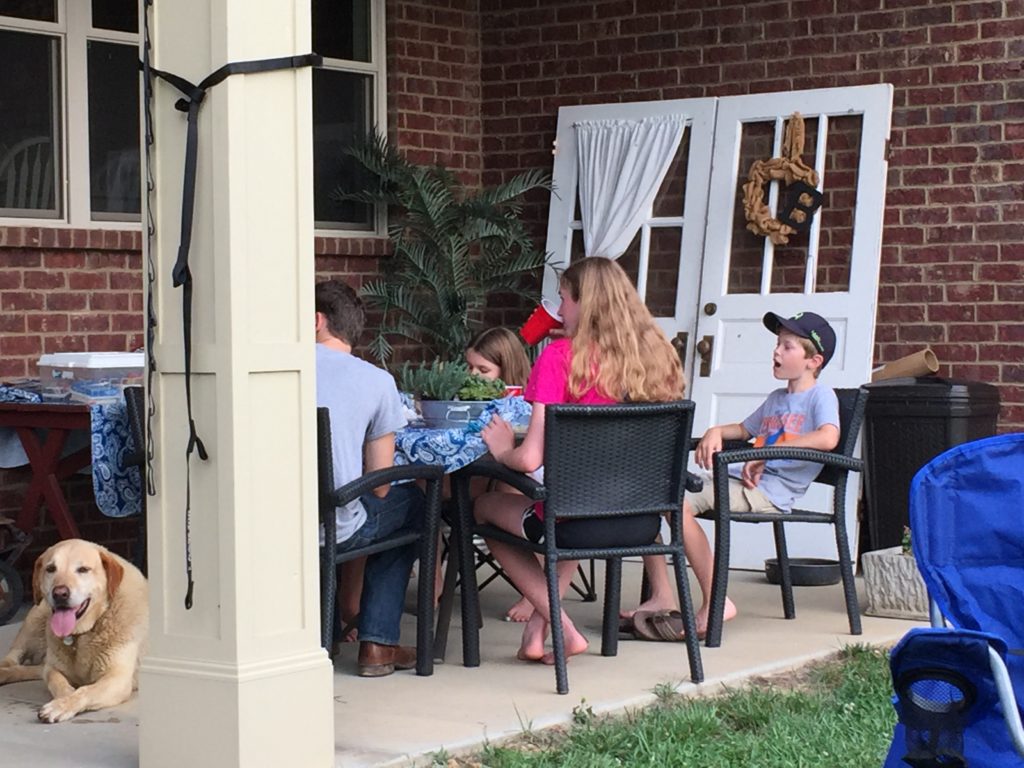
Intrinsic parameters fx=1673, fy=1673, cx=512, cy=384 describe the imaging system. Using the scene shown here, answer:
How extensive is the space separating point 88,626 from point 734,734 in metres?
1.87

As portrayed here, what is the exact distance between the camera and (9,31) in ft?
23.0

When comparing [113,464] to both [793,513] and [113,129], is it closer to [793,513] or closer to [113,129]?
[113,129]

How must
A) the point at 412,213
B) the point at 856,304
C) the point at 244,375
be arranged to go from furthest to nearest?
the point at 412,213
the point at 856,304
the point at 244,375

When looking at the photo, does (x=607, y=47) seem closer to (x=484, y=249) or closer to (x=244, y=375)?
(x=484, y=249)

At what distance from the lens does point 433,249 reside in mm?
8492

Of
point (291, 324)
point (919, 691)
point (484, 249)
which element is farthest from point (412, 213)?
point (919, 691)

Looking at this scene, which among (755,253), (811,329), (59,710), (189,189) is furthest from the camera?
(755,253)

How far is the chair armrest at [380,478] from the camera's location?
16.1 feet

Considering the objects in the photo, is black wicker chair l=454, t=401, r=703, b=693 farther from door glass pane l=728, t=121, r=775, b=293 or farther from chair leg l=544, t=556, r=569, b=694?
door glass pane l=728, t=121, r=775, b=293

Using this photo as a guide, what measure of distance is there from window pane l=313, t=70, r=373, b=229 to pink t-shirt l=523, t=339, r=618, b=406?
3370 mm

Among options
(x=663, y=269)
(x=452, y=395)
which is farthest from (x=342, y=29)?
(x=452, y=395)

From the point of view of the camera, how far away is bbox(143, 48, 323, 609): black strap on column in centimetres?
398

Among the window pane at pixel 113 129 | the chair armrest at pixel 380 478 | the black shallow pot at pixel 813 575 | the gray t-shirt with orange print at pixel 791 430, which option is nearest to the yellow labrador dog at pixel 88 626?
the chair armrest at pixel 380 478

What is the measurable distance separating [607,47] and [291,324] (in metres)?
5.03
